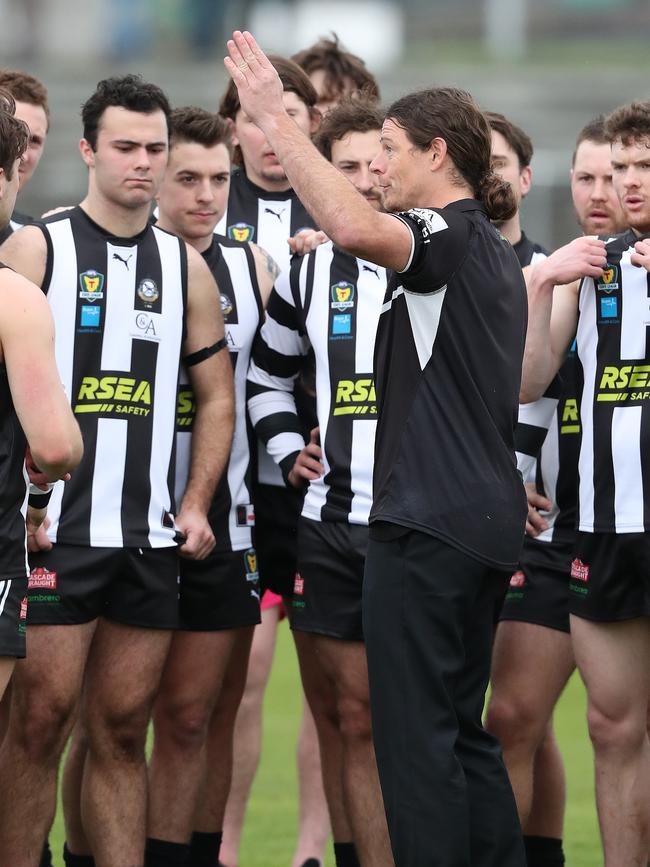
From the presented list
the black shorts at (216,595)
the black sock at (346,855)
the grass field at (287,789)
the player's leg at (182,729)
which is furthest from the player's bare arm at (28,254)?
the grass field at (287,789)

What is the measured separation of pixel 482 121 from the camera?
12.9 ft

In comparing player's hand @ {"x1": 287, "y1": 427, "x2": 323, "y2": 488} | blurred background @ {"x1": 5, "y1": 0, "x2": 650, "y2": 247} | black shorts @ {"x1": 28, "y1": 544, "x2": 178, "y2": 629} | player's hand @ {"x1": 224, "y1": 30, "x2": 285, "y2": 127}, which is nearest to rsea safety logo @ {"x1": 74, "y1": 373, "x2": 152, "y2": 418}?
black shorts @ {"x1": 28, "y1": 544, "x2": 178, "y2": 629}

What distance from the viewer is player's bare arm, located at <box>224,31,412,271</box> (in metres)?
3.61

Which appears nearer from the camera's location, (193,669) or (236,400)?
(193,669)

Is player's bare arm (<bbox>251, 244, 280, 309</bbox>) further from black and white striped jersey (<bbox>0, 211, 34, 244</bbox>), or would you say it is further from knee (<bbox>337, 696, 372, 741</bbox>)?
knee (<bbox>337, 696, 372, 741</bbox>)

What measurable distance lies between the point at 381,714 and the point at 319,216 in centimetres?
126

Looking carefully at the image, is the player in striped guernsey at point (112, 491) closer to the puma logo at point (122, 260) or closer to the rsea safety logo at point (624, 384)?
the puma logo at point (122, 260)

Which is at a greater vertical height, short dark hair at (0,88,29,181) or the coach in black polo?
short dark hair at (0,88,29,181)

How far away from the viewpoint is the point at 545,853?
5.05 meters

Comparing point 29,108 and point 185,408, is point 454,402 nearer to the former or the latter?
point 185,408

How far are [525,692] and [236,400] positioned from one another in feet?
4.49

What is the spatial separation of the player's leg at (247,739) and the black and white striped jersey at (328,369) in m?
1.25

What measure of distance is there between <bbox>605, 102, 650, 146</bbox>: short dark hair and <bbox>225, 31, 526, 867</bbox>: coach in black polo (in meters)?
0.68

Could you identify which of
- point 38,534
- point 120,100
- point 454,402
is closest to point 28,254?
point 120,100
